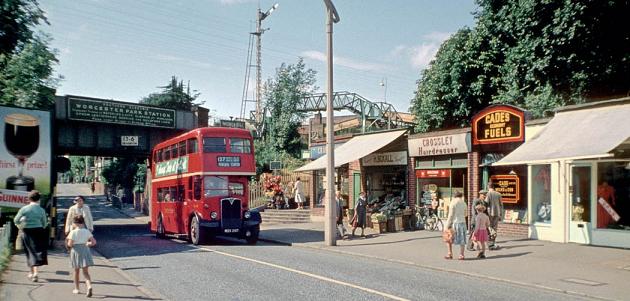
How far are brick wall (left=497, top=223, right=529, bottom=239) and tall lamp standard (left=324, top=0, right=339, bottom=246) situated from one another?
5.86 meters

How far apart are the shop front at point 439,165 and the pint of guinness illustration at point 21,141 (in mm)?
14001

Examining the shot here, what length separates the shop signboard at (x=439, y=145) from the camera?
19.7 metres

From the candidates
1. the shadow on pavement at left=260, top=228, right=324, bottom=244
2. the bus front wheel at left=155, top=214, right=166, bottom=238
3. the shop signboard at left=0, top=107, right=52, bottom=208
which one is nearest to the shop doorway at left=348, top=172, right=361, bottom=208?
the shadow on pavement at left=260, top=228, right=324, bottom=244

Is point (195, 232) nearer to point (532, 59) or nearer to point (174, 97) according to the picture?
point (532, 59)

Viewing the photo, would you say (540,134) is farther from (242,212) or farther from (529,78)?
(242,212)

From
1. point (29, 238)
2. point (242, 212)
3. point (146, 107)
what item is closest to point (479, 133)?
point (242, 212)

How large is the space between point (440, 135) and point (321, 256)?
791 cm

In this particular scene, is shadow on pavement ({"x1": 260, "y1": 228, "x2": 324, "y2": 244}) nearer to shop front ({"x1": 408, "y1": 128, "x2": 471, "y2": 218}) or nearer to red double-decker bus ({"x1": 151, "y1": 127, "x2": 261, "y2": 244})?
red double-decker bus ({"x1": 151, "y1": 127, "x2": 261, "y2": 244})

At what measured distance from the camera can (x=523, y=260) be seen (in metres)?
13.5

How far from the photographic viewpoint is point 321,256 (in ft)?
51.0

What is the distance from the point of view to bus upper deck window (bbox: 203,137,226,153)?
19.4 meters

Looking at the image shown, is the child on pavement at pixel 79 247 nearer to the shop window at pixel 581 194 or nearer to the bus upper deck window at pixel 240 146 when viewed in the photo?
the bus upper deck window at pixel 240 146

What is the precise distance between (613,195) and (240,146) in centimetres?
1235

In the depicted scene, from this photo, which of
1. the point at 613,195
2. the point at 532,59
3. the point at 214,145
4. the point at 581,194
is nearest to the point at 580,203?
the point at 581,194
